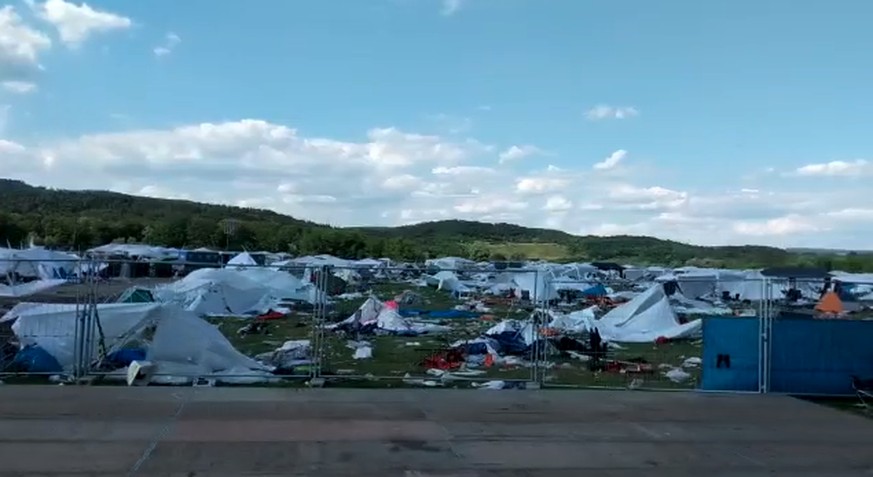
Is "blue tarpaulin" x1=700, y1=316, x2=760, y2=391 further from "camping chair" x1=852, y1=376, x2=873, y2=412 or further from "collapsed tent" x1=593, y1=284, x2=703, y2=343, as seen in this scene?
"collapsed tent" x1=593, y1=284, x2=703, y2=343

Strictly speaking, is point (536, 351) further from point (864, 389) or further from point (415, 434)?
point (864, 389)

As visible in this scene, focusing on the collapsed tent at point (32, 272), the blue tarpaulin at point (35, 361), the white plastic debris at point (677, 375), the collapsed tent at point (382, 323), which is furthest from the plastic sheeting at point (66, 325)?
the collapsed tent at point (32, 272)

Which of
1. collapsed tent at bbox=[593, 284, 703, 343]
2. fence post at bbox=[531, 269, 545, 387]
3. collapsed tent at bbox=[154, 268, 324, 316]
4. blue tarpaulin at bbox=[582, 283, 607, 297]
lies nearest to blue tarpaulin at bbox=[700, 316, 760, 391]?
fence post at bbox=[531, 269, 545, 387]

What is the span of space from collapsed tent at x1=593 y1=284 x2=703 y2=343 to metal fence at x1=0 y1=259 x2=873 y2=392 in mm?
66

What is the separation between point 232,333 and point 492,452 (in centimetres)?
1967

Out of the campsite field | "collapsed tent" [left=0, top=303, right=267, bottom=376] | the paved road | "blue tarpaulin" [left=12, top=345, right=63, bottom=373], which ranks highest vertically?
"collapsed tent" [left=0, top=303, right=267, bottom=376]

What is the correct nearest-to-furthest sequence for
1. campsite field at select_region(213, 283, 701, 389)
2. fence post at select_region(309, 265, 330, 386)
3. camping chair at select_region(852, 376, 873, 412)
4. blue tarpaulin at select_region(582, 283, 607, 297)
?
camping chair at select_region(852, 376, 873, 412)
fence post at select_region(309, 265, 330, 386)
campsite field at select_region(213, 283, 701, 389)
blue tarpaulin at select_region(582, 283, 607, 297)

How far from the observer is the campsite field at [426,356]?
1831cm

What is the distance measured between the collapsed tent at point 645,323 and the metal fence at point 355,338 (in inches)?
2.6

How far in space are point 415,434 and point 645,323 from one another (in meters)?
21.6

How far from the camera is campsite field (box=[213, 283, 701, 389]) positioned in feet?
60.1

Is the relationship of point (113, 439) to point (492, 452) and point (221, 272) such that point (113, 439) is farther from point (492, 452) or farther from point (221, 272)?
point (221, 272)

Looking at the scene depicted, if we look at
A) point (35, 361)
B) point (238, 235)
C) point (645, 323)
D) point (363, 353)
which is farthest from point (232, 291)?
point (238, 235)

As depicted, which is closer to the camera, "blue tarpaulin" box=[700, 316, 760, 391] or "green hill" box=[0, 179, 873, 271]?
"blue tarpaulin" box=[700, 316, 760, 391]
